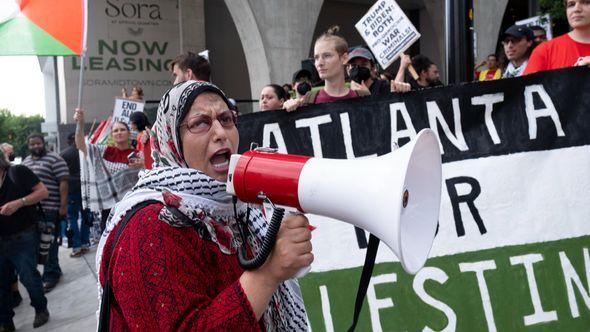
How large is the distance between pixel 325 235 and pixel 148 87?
13.5m

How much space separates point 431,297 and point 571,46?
1.84 m

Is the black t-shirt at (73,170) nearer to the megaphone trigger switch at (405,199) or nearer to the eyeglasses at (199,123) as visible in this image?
the eyeglasses at (199,123)

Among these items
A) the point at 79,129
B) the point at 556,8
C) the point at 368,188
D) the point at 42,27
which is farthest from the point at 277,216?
the point at 556,8

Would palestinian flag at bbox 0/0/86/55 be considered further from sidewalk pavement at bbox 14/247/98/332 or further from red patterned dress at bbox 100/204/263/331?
red patterned dress at bbox 100/204/263/331

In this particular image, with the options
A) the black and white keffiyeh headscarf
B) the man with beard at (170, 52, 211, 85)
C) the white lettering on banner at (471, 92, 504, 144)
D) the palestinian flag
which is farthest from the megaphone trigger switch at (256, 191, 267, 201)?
the palestinian flag

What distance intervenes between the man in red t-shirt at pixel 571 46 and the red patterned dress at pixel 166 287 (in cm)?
296

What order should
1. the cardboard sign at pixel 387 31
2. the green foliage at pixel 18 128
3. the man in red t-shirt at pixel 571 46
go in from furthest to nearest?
the green foliage at pixel 18 128 < the cardboard sign at pixel 387 31 < the man in red t-shirt at pixel 571 46

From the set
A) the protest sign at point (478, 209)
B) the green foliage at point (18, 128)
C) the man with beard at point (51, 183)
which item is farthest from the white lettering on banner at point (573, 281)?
the green foliage at point (18, 128)

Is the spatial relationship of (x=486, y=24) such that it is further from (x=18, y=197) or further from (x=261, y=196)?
(x=261, y=196)

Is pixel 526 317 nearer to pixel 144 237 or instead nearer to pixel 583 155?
pixel 583 155

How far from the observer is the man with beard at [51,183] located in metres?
6.82

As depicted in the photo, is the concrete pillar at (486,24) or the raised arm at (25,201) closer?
the raised arm at (25,201)

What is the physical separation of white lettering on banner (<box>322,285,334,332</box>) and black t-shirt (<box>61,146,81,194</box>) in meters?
6.58

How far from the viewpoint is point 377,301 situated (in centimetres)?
305
